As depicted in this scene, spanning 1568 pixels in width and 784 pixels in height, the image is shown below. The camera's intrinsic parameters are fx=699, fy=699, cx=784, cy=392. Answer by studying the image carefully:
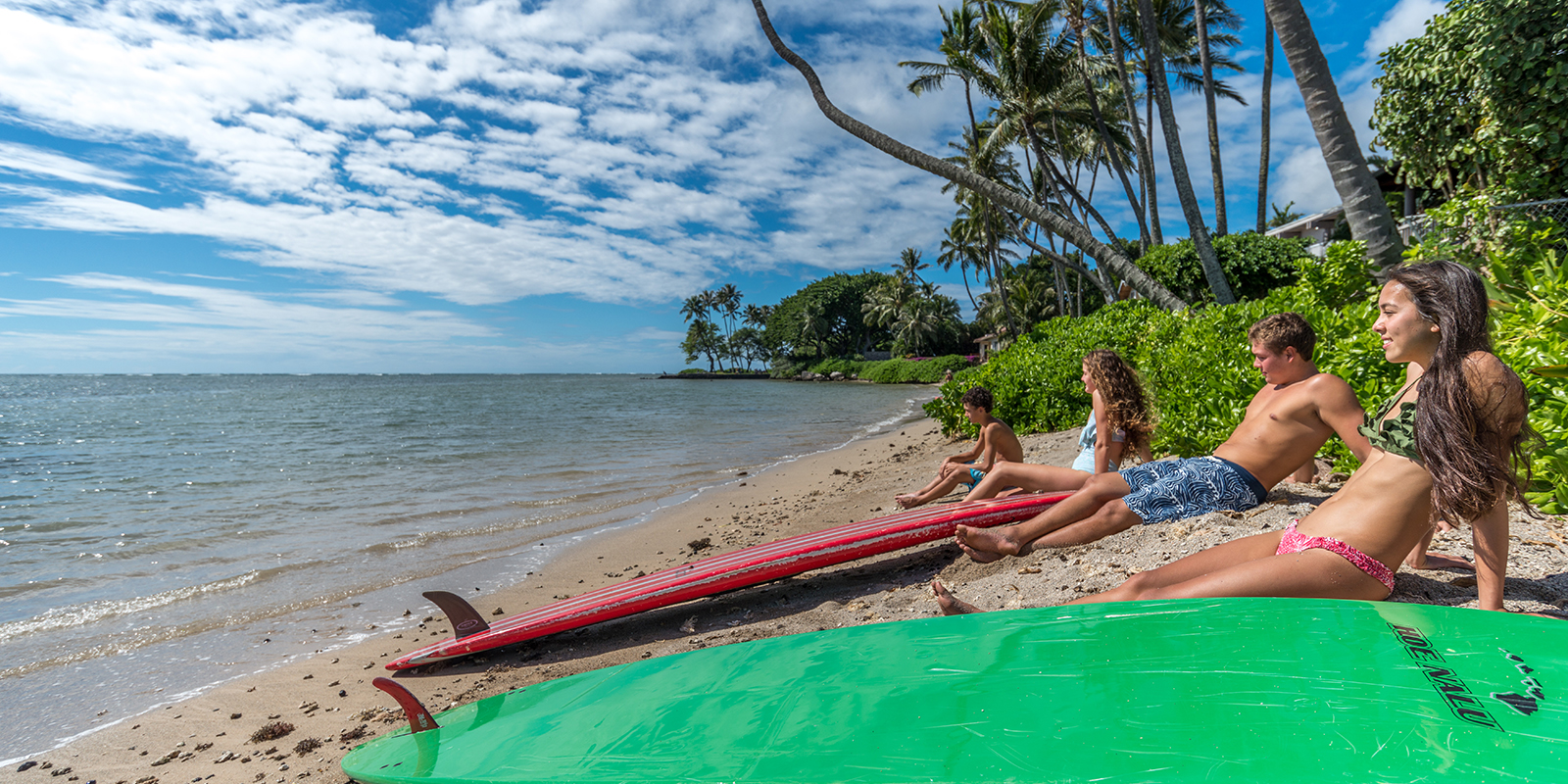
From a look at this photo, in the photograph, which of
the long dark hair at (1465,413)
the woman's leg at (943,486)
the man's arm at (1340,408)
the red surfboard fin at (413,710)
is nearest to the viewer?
the long dark hair at (1465,413)

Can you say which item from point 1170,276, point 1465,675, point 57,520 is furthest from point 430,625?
point 1170,276

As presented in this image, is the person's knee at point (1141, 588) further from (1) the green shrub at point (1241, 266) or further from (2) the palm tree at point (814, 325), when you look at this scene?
(2) the palm tree at point (814, 325)

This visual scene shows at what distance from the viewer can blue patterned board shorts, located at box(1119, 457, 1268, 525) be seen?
396 cm

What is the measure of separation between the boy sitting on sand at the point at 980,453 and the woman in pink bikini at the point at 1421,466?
350 cm

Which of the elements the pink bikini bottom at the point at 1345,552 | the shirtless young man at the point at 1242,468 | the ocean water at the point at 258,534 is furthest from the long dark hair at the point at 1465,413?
the ocean water at the point at 258,534

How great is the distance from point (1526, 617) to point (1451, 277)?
1101mm

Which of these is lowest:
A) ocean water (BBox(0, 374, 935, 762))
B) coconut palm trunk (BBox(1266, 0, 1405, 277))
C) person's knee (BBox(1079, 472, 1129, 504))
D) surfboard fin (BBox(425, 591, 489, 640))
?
ocean water (BBox(0, 374, 935, 762))

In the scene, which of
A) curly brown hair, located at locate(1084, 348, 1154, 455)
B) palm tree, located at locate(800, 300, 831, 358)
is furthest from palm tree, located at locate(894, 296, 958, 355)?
curly brown hair, located at locate(1084, 348, 1154, 455)

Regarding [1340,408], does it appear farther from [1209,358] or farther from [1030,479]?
[1209,358]

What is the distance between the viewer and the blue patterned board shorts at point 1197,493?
156 inches

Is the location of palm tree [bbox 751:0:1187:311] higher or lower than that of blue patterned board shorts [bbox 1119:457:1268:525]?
higher

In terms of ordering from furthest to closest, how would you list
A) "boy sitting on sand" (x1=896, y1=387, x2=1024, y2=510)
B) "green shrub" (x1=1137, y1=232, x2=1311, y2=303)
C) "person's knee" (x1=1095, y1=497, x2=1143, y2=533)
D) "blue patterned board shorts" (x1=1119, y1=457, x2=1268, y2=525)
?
"green shrub" (x1=1137, y1=232, x2=1311, y2=303)
"boy sitting on sand" (x1=896, y1=387, x2=1024, y2=510)
"person's knee" (x1=1095, y1=497, x2=1143, y2=533)
"blue patterned board shorts" (x1=1119, y1=457, x2=1268, y2=525)

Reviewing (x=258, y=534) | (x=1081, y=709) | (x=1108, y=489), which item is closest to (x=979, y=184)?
(x=1108, y=489)

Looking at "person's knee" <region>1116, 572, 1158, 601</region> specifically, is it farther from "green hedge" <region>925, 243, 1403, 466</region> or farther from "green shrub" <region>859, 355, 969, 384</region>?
"green shrub" <region>859, 355, 969, 384</region>
